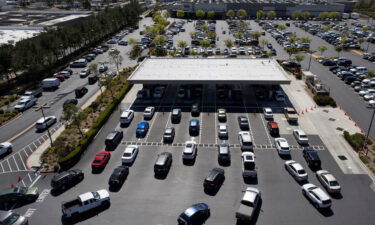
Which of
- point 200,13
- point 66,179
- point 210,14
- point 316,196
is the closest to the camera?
point 316,196

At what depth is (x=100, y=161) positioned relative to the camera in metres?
40.4

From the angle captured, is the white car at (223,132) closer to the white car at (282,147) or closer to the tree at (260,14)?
the white car at (282,147)

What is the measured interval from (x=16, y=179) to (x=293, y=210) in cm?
3763

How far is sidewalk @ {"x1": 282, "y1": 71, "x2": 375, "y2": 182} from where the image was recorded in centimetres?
4064

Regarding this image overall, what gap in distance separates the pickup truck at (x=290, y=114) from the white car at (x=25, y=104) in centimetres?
5517

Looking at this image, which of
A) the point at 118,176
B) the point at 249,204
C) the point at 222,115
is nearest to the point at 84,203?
the point at 118,176

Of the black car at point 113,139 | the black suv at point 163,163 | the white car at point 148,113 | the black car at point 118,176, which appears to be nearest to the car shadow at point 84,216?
the black car at point 118,176

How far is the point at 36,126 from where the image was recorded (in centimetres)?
5175

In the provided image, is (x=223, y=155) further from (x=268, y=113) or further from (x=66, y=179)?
(x=66, y=179)

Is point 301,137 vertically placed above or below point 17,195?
above

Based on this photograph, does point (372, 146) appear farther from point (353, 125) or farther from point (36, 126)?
point (36, 126)

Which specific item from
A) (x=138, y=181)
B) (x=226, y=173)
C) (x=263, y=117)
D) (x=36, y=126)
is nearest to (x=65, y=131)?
(x=36, y=126)

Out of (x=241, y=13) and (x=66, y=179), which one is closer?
(x=66, y=179)

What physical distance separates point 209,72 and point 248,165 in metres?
30.3
